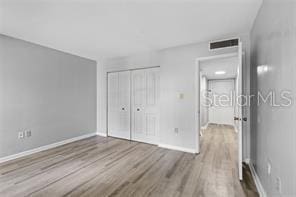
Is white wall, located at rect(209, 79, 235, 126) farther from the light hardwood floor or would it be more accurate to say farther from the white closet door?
the white closet door

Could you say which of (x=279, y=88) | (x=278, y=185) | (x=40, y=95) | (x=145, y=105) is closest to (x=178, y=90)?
(x=145, y=105)

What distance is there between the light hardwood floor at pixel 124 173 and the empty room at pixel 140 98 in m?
0.02

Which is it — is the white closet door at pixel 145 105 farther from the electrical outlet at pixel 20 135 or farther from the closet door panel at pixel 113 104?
the electrical outlet at pixel 20 135

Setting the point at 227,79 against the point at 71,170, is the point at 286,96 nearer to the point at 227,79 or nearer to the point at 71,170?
the point at 71,170

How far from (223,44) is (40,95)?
4.19 m

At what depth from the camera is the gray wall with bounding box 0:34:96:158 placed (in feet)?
9.93

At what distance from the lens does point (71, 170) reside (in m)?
2.65

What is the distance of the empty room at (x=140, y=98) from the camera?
5.90ft

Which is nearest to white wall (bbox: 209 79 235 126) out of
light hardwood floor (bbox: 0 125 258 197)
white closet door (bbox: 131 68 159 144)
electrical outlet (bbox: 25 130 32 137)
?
light hardwood floor (bbox: 0 125 258 197)

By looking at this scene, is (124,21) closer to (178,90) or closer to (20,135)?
(178,90)

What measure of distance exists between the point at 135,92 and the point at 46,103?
2241 mm

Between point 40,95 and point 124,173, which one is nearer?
point 124,173

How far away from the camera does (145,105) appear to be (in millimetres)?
4277

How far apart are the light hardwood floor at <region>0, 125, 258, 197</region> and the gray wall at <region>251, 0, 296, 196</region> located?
68 centimetres
